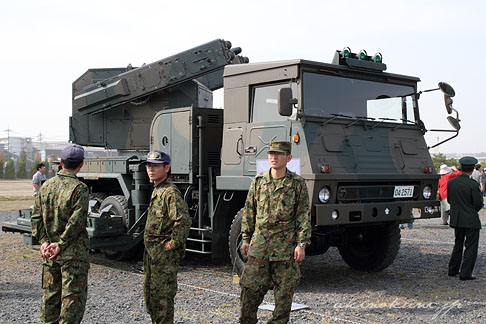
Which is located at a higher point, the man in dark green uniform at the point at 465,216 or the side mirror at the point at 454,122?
the side mirror at the point at 454,122

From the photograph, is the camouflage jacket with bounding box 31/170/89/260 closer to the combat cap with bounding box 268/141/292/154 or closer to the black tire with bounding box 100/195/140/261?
the combat cap with bounding box 268/141/292/154

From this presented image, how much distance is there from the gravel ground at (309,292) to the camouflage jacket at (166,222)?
1188 millimetres

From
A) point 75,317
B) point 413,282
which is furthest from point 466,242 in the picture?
point 75,317

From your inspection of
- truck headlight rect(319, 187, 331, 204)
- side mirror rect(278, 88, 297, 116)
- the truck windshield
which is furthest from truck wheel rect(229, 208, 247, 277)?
the truck windshield

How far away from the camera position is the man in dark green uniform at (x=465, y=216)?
23.9 feet

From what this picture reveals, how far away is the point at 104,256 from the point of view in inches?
371

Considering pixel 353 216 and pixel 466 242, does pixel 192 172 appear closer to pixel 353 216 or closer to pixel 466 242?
pixel 353 216

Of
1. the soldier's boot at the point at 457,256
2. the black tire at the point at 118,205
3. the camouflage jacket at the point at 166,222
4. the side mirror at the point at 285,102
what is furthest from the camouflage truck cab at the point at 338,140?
the camouflage jacket at the point at 166,222

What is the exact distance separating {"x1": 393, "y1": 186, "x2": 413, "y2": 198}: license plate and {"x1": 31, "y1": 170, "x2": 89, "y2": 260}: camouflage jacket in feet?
13.0

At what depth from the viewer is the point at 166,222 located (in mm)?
4336

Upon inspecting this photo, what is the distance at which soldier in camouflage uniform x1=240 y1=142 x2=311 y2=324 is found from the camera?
4449 mm

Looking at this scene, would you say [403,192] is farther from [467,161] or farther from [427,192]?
[467,161]

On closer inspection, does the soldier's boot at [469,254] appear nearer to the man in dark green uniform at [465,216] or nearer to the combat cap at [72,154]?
the man in dark green uniform at [465,216]

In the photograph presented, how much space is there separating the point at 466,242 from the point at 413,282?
0.89 metres
